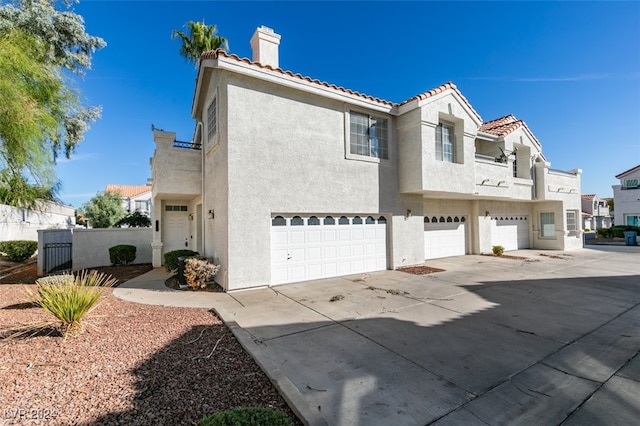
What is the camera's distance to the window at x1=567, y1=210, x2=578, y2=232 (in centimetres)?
1986

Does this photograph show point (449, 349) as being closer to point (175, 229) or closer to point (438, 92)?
point (438, 92)

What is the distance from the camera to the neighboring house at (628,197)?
28.2m

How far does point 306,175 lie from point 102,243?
11520 millimetres

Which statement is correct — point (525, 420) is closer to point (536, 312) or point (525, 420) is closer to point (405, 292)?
point (536, 312)

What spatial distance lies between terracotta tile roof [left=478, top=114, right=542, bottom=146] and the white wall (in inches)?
795

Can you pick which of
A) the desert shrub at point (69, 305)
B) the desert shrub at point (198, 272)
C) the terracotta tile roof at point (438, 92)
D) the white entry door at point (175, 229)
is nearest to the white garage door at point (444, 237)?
the terracotta tile roof at point (438, 92)

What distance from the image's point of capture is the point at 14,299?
7.77 metres

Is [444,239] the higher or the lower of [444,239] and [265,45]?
the lower

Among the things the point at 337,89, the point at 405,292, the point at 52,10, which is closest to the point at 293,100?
the point at 337,89

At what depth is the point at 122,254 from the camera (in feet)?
45.8

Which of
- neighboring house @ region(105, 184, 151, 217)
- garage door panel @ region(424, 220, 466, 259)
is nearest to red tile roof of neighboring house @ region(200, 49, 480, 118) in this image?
garage door panel @ region(424, 220, 466, 259)

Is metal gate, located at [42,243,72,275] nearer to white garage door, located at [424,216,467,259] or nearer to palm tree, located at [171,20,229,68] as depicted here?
palm tree, located at [171,20,229,68]

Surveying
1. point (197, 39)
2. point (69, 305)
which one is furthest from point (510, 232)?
point (197, 39)

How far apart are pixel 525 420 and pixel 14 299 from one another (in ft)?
38.2
